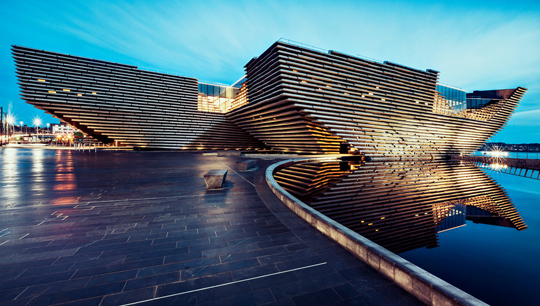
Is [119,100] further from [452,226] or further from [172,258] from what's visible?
[452,226]

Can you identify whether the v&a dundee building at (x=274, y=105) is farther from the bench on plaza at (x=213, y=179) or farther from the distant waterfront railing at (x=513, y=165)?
the bench on plaza at (x=213, y=179)

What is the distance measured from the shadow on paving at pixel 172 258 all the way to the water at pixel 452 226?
10.6 ft

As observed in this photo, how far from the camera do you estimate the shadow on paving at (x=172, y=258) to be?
2.34 metres

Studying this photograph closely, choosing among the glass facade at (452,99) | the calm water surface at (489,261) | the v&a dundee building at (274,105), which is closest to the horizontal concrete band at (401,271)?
the calm water surface at (489,261)

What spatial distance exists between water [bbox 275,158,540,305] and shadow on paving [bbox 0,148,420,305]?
3.23 meters

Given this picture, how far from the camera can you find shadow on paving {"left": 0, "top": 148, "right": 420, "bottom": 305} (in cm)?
234

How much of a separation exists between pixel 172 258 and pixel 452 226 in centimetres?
912

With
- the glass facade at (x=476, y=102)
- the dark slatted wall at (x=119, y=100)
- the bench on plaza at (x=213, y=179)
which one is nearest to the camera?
the bench on plaza at (x=213, y=179)

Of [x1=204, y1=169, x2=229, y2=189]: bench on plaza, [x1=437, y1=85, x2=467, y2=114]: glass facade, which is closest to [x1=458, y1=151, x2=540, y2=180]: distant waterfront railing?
[x1=437, y1=85, x2=467, y2=114]: glass facade

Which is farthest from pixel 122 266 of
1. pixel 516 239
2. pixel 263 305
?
pixel 516 239

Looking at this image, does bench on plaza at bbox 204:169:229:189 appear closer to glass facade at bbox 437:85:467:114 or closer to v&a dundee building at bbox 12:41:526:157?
v&a dundee building at bbox 12:41:526:157

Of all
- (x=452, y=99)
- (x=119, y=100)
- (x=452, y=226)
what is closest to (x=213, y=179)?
(x=452, y=226)

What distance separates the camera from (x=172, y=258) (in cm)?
313

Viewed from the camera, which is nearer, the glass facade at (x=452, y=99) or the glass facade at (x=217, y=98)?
the glass facade at (x=217, y=98)
